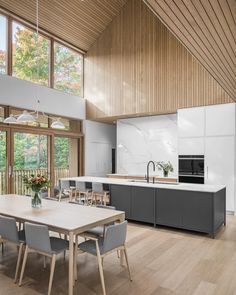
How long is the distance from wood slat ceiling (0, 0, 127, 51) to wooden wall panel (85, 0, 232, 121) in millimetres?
327

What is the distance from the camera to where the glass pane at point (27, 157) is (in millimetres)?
6793

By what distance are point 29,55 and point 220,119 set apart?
5587 mm

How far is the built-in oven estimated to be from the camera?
6773 millimetres

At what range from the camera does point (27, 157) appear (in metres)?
7.05

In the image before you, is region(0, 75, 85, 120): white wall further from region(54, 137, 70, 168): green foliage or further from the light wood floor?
the light wood floor

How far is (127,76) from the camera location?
8.20m

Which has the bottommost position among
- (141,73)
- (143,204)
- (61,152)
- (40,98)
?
(143,204)

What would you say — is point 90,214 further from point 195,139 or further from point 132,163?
point 132,163

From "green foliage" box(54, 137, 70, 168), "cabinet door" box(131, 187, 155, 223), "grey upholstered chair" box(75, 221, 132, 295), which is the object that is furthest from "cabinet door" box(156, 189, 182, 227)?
"green foliage" box(54, 137, 70, 168)

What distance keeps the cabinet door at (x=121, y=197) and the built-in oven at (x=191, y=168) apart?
228 centimetres

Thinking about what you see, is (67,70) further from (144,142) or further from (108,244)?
(108,244)

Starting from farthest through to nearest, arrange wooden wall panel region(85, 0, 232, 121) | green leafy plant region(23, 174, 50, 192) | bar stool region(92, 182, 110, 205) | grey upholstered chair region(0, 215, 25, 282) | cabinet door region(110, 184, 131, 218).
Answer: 1. wooden wall panel region(85, 0, 232, 121)
2. bar stool region(92, 182, 110, 205)
3. cabinet door region(110, 184, 131, 218)
4. green leafy plant region(23, 174, 50, 192)
5. grey upholstered chair region(0, 215, 25, 282)

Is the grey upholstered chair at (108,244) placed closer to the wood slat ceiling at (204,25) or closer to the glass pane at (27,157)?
the wood slat ceiling at (204,25)

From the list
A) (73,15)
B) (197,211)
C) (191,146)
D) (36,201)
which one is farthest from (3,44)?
(197,211)
